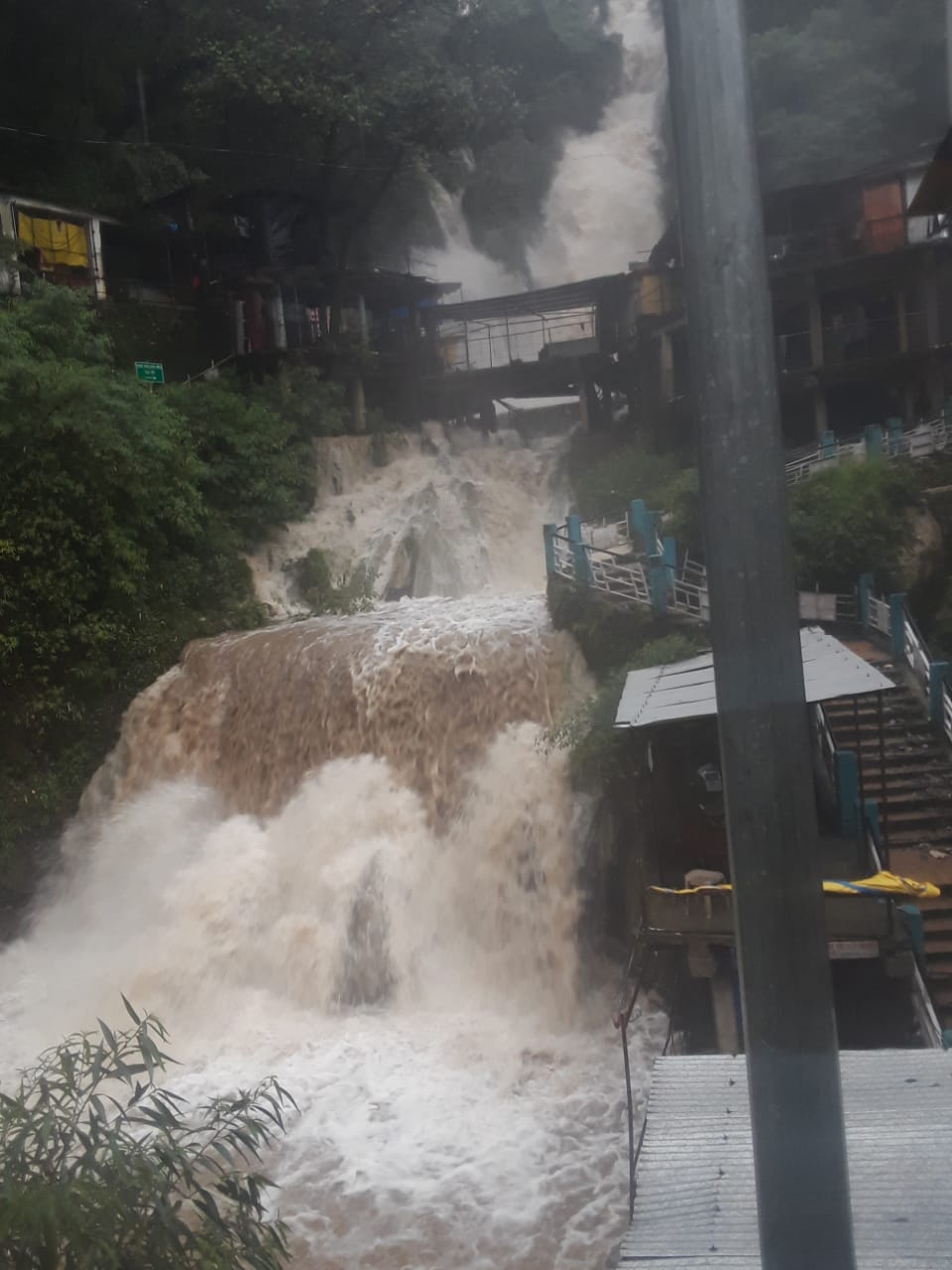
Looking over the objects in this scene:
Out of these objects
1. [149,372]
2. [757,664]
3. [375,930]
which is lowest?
[375,930]

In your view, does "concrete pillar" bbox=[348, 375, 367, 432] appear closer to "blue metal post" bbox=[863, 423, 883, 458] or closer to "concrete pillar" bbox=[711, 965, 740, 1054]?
"blue metal post" bbox=[863, 423, 883, 458]

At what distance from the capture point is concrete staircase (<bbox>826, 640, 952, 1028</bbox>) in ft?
19.7

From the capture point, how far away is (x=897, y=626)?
336 inches

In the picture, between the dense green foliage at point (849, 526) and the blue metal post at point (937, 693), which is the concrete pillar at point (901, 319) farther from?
the blue metal post at point (937, 693)

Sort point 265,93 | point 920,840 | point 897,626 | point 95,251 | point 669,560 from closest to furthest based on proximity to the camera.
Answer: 1. point 920,840
2. point 897,626
3. point 669,560
4. point 265,93
5. point 95,251

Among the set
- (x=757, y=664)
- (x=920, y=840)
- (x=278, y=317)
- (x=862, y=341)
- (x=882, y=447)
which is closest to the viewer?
(x=757, y=664)

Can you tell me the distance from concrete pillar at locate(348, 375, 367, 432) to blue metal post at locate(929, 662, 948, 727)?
9.63m

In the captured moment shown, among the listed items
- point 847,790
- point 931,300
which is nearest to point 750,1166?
point 847,790

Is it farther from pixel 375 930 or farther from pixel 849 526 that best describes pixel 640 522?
pixel 375 930

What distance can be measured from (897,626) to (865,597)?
0.93 metres

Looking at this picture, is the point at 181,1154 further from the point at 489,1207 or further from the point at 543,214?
the point at 543,214

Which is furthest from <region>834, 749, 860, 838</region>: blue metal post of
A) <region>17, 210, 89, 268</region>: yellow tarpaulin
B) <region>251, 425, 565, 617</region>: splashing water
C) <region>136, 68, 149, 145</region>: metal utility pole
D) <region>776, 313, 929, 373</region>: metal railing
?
<region>136, 68, 149, 145</region>: metal utility pole

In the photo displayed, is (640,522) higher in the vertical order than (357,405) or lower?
lower

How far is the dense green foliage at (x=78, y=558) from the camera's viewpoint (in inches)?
404
